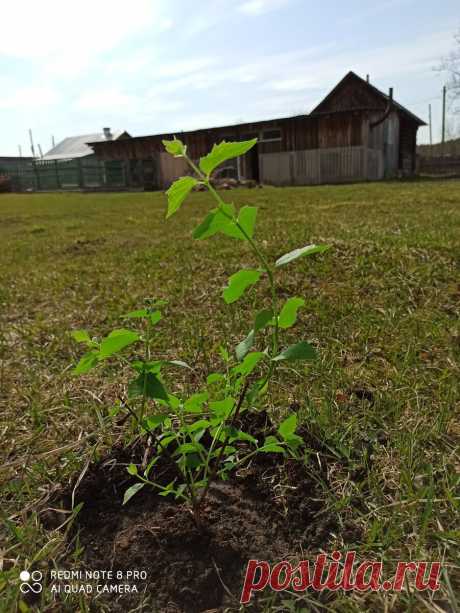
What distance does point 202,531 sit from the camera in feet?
2.95

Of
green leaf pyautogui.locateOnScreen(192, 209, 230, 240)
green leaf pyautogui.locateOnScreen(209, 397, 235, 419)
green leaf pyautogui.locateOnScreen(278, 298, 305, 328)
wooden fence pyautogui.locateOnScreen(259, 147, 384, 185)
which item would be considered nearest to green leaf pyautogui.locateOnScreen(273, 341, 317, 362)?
green leaf pyautogui.locateOnScreen(278, 298, 305, 328)

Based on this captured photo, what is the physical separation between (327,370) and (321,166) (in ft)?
58.4

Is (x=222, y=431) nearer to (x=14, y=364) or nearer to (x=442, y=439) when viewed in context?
(x=442, y=439)

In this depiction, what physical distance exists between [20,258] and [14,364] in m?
2.89

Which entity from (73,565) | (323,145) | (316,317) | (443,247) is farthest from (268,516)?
(323,145)

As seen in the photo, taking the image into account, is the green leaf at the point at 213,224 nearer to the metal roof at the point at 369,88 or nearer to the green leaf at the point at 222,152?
the green leaf at the point at 222,152

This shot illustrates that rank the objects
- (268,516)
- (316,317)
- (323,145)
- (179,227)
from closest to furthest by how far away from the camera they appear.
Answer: (268,516)
(316,317)
(179,227)
(323,145)

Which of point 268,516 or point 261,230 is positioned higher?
point 261,230

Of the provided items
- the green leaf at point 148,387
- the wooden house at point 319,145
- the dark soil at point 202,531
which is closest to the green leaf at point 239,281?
the green leaf at point 148,387

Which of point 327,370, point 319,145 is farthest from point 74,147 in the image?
point 327,370

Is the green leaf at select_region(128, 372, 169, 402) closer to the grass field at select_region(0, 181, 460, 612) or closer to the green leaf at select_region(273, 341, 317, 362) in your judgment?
the green leaf at select_region(273, 341, 317, 362)

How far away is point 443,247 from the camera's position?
2920 mm

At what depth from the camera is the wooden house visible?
683 inches

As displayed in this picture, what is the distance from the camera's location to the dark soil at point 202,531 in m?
0.81
